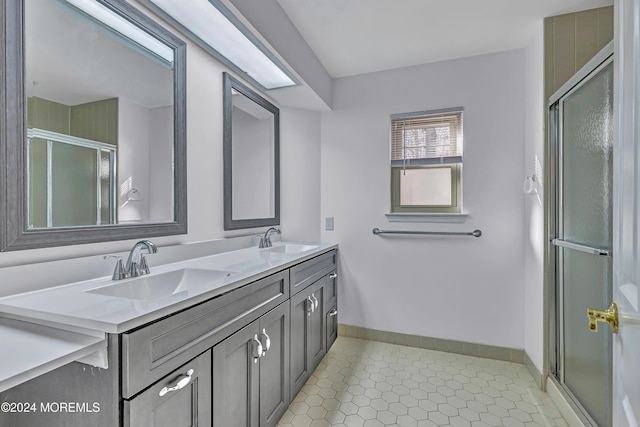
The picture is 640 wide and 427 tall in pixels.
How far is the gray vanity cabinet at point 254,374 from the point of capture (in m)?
1.07

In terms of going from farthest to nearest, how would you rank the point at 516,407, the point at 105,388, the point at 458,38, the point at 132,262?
the point at 458,38, the point at 516,407, the point at 132,262, the point at 105,388

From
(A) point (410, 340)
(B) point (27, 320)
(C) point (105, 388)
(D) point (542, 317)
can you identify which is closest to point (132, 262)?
(B) point (27, 320)

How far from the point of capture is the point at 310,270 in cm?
189

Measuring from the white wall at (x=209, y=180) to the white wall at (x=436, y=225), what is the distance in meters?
0.15

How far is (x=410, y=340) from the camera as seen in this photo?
2.45 meters

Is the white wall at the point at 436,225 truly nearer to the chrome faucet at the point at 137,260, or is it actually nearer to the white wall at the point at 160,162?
the white wall at the point at 160,162

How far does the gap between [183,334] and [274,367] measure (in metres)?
0.66

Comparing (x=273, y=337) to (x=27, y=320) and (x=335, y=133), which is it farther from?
(x=335, y=133)

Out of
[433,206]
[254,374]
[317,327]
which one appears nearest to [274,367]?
[254,374]

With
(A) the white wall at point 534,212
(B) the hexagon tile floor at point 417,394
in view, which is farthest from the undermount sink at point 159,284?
(A) the white wall at point 534,212

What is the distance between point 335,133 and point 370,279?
130 cm

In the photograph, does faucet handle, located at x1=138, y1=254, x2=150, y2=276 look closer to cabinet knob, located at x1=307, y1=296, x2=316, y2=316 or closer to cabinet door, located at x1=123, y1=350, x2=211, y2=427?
cabinet door, located at x1=123, y1=350, x2=211, y2=427

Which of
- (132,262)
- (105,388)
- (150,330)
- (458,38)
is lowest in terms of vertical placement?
(105,388)

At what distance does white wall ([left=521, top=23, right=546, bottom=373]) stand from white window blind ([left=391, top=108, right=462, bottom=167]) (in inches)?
17.6
